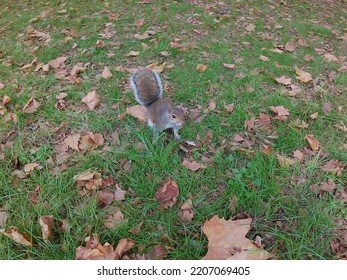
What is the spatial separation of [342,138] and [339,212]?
0.80m

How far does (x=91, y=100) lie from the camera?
9.11 ft

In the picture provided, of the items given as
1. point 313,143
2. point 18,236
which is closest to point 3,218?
point 18,236

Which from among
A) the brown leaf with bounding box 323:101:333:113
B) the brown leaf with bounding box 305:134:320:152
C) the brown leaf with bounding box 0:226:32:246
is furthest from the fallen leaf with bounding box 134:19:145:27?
the brown leaf with bounding box 0:226:32:246

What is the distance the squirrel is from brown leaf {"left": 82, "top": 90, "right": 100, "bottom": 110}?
1.39 feet

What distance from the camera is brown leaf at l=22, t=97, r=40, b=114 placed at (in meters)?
2.68

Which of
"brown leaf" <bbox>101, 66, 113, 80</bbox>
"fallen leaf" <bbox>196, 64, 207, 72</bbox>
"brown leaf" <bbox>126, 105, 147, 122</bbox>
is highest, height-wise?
"brown leaf" <bbox>101, 66, 113, 80</bbox>

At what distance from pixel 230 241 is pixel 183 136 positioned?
100 cm

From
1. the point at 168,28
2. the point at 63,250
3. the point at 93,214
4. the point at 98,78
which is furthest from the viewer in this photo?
the point at 168,28

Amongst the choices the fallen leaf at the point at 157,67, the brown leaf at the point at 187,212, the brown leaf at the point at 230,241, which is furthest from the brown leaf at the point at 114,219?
the fallen leaf at the point at 157,67

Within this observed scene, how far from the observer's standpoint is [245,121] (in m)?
2.56

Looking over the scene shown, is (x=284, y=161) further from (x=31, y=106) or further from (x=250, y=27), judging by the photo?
(x=250, y=27)

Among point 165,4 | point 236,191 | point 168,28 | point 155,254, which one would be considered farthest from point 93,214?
point 165,4

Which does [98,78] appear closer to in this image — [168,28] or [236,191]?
[168,28]

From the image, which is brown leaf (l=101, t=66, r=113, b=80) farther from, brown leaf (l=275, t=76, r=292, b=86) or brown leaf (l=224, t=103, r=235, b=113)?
brown leaf (l=275, t=76, r=292, b=86)
